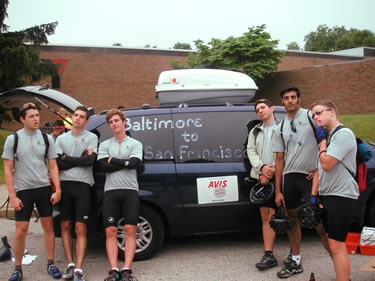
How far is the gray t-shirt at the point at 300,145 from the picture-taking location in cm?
395

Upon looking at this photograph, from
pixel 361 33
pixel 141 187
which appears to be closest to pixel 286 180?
pixel 141 187

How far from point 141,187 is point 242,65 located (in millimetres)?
21515

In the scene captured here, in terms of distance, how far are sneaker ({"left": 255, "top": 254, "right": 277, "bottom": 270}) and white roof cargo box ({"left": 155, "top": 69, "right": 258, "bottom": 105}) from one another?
2.02 metres

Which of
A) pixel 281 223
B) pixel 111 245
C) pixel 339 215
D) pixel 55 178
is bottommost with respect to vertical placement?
pixel 111 245

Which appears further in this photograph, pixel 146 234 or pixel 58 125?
pixel 58 125

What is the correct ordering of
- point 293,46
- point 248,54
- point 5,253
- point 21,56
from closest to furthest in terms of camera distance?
point 5,253 → point 21,56 → point 248,54 → point 293,46

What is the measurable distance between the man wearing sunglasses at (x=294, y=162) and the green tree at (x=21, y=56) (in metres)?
12.8

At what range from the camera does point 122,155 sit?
4117 mm

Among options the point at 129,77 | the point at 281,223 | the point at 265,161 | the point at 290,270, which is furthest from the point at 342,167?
the point at 129,77

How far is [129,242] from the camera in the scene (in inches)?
157

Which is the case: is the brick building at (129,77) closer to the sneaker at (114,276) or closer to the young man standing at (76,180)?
the young man standing at (76,180)

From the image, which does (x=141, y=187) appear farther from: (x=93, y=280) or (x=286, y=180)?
(x=286, y=180)

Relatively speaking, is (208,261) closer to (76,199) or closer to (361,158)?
(76,199)

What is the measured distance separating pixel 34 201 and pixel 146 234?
1.32 metres
